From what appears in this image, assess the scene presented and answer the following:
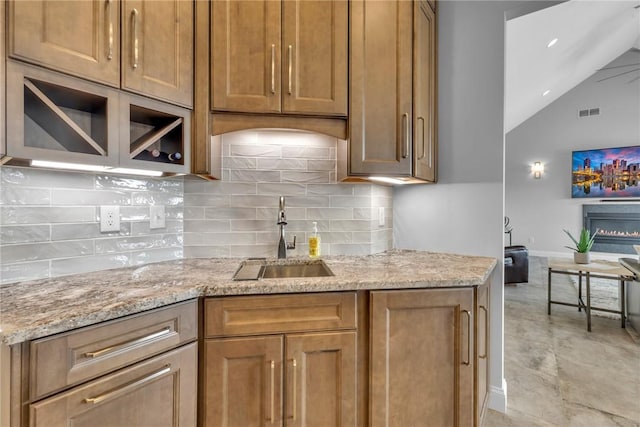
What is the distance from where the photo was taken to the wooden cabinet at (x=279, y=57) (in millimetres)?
1512

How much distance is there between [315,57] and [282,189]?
0.74m

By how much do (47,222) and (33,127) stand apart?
39cm

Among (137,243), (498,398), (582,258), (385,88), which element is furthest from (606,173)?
(137,243)

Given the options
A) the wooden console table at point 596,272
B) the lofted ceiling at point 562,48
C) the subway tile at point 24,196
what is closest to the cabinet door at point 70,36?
the subway tile at point 24,196

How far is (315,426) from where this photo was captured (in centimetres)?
128

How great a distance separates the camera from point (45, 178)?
1305 mm

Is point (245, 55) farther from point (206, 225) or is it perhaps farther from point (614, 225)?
point (614, 225)

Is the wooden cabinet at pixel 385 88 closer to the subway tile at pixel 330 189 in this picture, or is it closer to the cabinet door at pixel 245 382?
the subway tile at pixel 330 189

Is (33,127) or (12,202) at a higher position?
(33,127)

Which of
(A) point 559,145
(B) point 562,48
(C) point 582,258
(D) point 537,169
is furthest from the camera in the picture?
(D) point 537,169

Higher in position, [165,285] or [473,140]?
[473,140]

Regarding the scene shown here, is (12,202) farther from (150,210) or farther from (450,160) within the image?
(450,160)

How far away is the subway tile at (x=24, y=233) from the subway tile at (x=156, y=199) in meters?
0.38

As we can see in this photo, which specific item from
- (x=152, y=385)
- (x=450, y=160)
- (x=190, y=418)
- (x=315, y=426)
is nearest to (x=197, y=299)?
(x=152, y=385)
